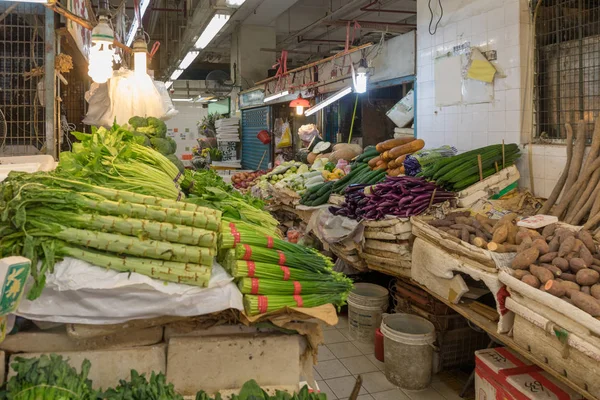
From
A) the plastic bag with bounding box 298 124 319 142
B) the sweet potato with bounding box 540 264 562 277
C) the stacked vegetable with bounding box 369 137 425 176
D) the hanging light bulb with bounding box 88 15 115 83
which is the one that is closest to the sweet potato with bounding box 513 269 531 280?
the sweet potato with bounding box 540 264 562 277

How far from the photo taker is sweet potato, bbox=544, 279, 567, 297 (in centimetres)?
286

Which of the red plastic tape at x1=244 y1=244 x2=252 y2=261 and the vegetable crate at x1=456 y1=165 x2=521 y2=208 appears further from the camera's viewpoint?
the vegetable crate at x1=456 y1=165 x2=521 y2=208

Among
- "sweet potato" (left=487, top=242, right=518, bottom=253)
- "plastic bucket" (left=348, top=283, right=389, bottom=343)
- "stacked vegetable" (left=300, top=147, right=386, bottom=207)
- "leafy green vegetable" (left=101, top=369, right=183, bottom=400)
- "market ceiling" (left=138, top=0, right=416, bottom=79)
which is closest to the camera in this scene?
"leafy green vegetable" (left=101, top=369, right=183, bottom=400)

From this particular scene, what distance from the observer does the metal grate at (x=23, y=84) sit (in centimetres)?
458

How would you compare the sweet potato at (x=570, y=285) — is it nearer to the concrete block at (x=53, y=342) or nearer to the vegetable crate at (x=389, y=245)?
the vegetable crate at (x=389, y=245)

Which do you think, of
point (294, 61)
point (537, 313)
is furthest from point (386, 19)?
point (537, 313)

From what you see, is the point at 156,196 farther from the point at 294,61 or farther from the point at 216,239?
the point at 294,61

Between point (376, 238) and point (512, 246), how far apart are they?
1.70m

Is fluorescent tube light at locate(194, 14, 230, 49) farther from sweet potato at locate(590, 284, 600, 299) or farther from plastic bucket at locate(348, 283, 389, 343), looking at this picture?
sweet potato at locate(590, 284, 600, 299)

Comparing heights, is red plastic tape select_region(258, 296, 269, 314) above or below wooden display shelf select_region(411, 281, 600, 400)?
above

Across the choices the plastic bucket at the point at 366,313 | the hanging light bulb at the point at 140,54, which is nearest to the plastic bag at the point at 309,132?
the plastic bucket at the point at 366,313

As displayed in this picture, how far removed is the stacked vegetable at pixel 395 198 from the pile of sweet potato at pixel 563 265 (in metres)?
1.28

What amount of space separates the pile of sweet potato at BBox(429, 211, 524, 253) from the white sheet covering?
2170mm

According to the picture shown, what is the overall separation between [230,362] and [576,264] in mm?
2168
